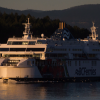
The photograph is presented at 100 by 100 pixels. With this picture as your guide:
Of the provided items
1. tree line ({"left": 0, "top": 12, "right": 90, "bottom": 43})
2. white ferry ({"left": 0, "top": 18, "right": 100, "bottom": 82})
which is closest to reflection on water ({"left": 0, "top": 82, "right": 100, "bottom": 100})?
white ferry ({"left": 0, "top": 18, "right": 100, "bottom": 82})

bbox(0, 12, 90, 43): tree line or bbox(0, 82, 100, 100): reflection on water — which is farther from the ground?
bbox(0, 12, 90, 43): tree line

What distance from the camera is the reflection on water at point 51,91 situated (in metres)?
66.1

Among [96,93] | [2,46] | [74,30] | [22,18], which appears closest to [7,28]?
[22,18]

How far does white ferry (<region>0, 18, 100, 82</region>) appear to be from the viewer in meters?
83.9

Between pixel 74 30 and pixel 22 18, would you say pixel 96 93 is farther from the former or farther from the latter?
pixel 74 30

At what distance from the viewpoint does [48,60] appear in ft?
283

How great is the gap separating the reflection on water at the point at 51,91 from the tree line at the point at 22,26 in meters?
52.9

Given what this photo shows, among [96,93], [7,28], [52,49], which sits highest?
[7,28]

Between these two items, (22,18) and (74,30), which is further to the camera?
(74,30)

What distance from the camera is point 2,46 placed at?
88812 millimetres

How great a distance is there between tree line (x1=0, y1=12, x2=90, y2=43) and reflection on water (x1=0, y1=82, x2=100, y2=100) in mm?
52931

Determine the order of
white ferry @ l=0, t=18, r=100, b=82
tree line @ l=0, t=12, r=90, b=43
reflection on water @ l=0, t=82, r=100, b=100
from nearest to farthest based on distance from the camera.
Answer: reflection on water @ l=0, t=82, r=100, b=100 → white ferry @ l=0, t=18, r=100, b=82 → tree line @ l=0, t=12, r=90, b=43

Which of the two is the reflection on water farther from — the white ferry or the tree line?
the tree line

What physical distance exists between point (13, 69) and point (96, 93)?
62.2ft
